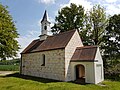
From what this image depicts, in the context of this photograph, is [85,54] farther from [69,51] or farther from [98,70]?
[98,70]

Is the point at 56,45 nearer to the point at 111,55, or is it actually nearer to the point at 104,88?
the point at 104,88

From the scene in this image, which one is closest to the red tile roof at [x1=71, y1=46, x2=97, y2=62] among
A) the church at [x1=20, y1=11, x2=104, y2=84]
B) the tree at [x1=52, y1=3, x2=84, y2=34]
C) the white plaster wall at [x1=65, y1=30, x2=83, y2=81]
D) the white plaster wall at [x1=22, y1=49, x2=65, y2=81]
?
the church at [x1=20, y1=11, x2=104, y2=84]

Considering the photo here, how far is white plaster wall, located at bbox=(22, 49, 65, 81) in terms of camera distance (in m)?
21.7

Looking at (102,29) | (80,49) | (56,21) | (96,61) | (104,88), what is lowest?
(104,88)

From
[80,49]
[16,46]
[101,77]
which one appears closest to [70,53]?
[80,49]

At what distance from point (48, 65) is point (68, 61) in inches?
155

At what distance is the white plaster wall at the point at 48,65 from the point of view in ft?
71.2

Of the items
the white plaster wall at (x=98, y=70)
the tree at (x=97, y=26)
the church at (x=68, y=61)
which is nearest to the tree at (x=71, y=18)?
the tree at (x=97, y=26)

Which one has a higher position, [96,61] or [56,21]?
[56,21]

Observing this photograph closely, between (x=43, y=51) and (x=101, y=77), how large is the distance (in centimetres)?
1004

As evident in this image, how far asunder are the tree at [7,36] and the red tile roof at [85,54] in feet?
33.9

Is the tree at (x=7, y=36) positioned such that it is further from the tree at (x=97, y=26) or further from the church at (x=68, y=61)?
the tree at (x=97, y=26)

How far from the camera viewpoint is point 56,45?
942 inches

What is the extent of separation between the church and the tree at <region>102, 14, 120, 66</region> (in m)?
9.59
